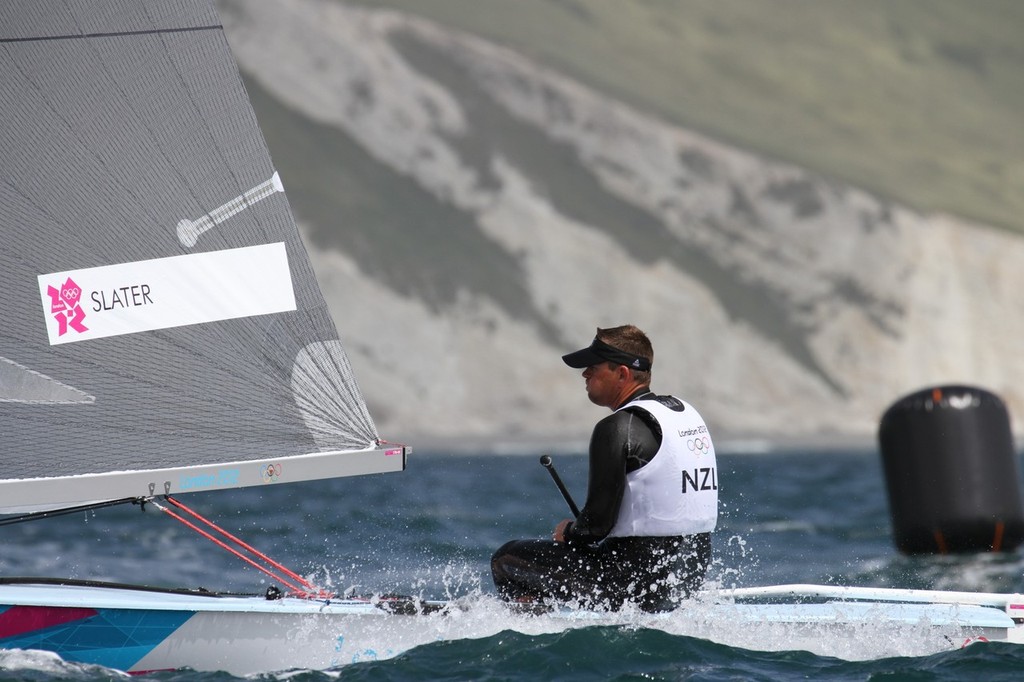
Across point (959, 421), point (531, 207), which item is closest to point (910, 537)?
point (959, 421)

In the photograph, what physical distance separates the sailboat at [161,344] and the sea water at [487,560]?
113 mm

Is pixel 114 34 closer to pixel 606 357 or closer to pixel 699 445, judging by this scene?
pixel 606 357

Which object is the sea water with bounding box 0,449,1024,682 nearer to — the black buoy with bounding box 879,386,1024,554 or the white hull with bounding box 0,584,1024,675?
the white hull with bounding box 0,584,1024,675

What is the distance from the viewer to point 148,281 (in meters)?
6.38

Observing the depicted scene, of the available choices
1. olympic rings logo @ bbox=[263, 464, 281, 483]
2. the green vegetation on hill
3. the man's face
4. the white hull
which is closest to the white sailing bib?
the man's face

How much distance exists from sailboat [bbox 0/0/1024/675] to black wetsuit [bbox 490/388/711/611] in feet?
0.38

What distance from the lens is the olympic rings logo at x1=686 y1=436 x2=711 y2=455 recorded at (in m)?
6.04

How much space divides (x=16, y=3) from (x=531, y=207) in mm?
43727

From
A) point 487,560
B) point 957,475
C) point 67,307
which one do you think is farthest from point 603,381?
point 957,475

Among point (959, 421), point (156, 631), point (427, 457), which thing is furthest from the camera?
point (427, 457)

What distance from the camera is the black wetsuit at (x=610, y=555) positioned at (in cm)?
586

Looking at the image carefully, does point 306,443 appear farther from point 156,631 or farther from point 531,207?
point 531,207

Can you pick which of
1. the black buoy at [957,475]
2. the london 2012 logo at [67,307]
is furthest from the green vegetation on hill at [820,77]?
the london 2012 logo at [67,307]

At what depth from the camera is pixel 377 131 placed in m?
52.0
